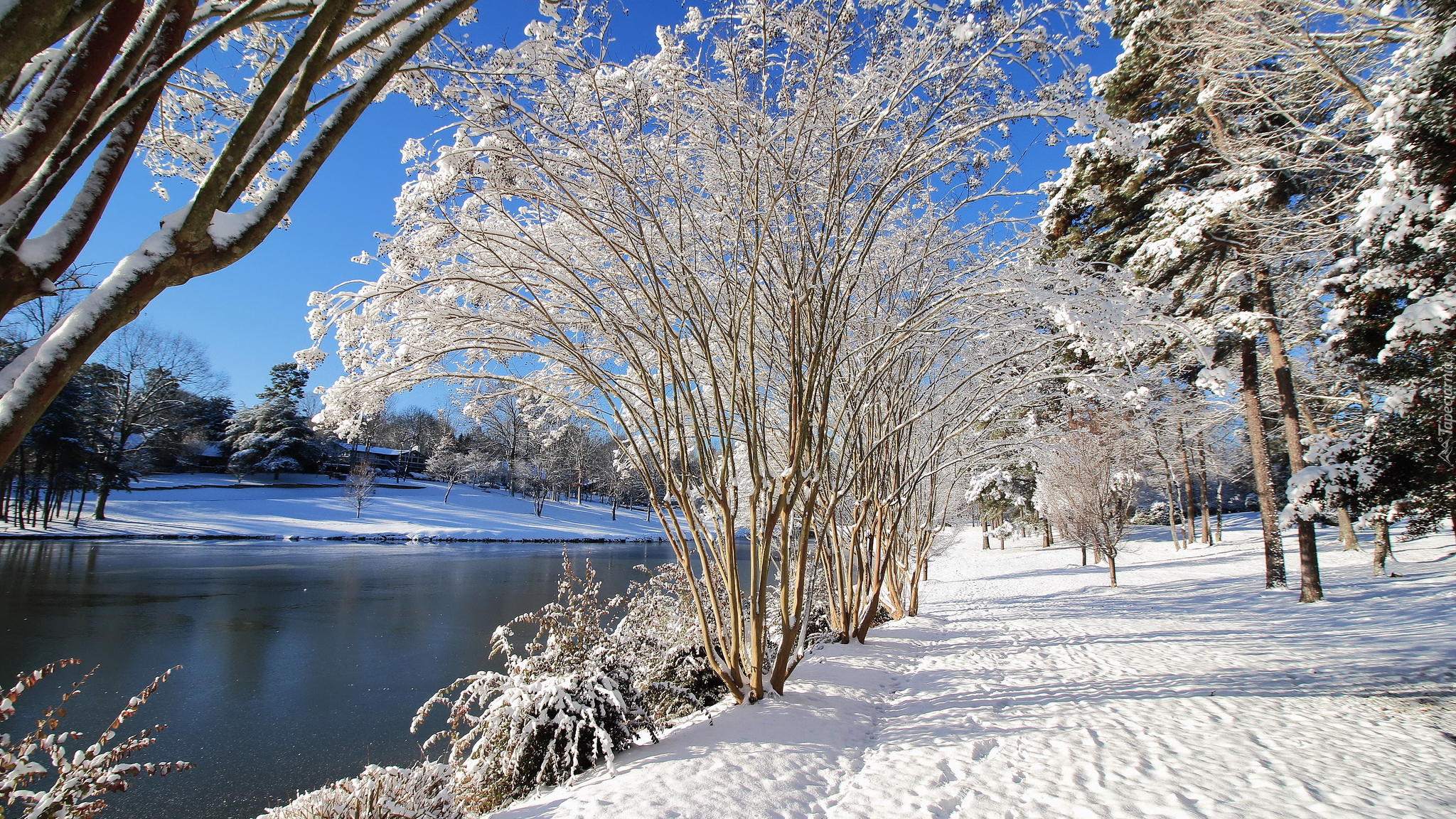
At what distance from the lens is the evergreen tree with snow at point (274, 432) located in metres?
43.7

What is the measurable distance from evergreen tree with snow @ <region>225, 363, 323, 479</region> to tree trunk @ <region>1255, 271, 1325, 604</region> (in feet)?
171

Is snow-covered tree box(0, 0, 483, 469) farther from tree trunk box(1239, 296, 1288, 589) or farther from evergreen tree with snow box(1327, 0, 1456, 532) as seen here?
tree trunk box(1239, 296, 1288, 589)

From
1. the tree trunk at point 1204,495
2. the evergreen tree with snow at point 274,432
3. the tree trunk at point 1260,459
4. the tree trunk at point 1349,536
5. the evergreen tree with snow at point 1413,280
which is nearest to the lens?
the evergreen tree with snow at point 1413,280

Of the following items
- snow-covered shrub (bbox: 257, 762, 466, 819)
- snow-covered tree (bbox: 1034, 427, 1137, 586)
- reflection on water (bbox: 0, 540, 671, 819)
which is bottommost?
reflection on water (bbox: 0, 540, 671, 819)

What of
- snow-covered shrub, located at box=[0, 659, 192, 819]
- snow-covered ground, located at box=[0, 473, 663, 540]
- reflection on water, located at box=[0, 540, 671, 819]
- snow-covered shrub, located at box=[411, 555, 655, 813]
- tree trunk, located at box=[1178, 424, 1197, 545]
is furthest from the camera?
snow-covered ground, located at box=[0, 473, 663, 540]

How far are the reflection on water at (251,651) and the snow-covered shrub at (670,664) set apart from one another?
2.59 meters

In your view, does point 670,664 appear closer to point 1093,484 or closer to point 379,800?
point 379,800

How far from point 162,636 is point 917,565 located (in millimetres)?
13342

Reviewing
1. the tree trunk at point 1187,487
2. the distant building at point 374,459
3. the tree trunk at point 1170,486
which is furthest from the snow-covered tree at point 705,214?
the distant building at point 374,459

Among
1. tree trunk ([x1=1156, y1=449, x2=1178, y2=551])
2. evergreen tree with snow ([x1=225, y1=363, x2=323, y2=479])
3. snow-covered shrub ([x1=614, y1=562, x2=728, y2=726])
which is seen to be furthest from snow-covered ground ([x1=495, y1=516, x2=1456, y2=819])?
evergreen tree with snow ([x1=225, y1=363, x2=323, y2=479])

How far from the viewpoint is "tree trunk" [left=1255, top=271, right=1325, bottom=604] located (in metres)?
10.6

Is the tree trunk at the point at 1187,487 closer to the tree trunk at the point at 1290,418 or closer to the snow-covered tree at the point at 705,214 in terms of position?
the tree trunk at the point at 1290,418

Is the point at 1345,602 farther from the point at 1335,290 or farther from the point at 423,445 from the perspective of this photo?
the point at 423,445

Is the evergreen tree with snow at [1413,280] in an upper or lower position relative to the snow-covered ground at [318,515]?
upper
